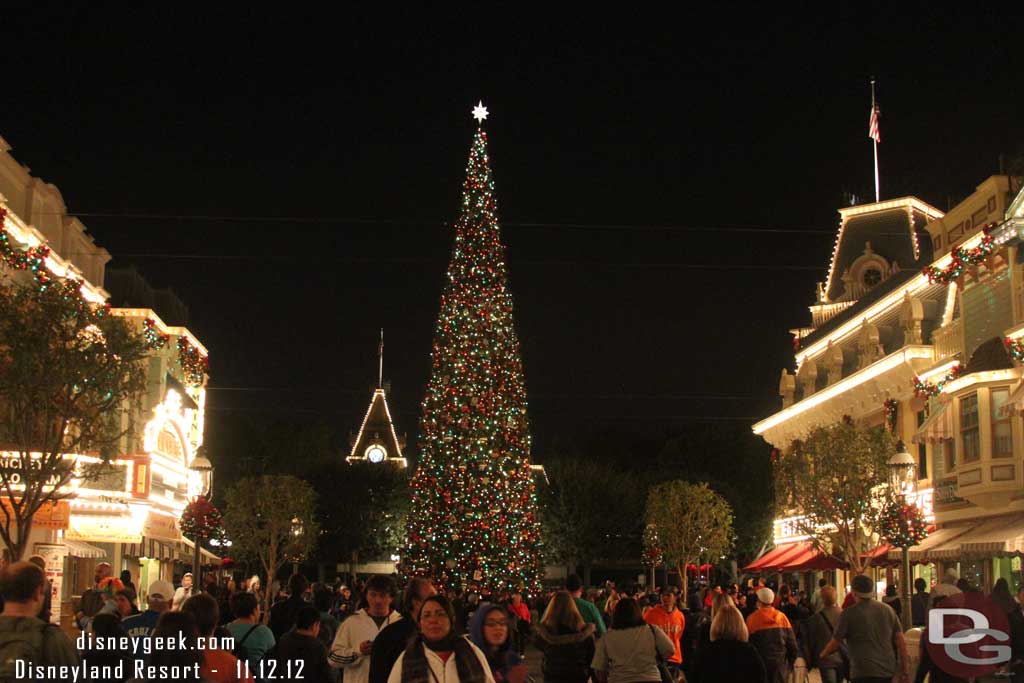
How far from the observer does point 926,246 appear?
48.8 metres

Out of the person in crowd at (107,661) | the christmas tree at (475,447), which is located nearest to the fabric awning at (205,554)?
the christmas tree at (475,447)

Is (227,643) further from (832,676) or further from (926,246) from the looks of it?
(926,246)

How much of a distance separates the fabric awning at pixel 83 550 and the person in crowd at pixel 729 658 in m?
33.8

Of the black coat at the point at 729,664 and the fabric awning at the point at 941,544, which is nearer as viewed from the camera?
the black coat at the point at 729,664

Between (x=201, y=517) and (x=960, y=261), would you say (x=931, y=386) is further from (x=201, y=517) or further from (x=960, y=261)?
(x=201, y=517)

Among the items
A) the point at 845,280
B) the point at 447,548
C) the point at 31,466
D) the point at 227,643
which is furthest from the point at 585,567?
the point at 227,643

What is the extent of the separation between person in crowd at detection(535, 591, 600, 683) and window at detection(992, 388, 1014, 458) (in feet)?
76.2

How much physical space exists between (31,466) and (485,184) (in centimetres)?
1416

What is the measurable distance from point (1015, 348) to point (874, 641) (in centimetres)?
1889

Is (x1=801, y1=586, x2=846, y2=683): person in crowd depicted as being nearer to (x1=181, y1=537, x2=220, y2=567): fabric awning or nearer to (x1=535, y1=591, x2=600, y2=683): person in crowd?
(x1=535, y1=591, x2=600, y2=683): person in crowd

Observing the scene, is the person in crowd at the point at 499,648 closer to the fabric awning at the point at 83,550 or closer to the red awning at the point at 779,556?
the fabric awning at the point at 83,550

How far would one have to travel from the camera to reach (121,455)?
37406 mm

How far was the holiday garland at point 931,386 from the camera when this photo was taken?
112 ft

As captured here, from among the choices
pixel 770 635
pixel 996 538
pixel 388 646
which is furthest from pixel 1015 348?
pixel 388 646
